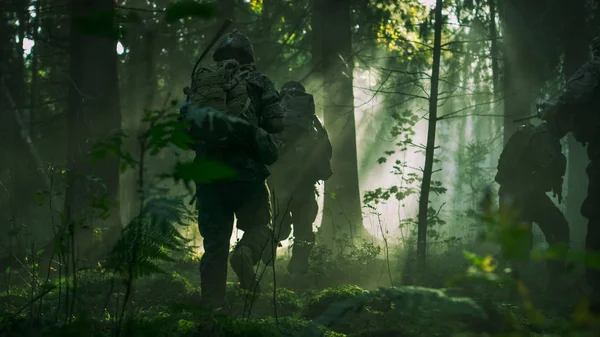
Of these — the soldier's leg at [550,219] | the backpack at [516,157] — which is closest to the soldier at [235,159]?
the backpack at [516,157]

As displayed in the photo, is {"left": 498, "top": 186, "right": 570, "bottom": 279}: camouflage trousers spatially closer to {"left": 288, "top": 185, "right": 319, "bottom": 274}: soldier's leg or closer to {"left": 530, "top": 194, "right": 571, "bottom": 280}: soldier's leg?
{"left": 530, "top": 194, "right": 571, "bottom": 280}: soldier's leg

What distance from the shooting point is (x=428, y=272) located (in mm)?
8508

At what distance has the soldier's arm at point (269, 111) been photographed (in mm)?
5820

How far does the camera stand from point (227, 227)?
5.81 metres

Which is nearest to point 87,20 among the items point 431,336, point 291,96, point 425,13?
point 431,336

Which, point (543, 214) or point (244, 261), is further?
point (543, 214)

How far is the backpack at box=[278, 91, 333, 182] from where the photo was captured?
8.55 meters

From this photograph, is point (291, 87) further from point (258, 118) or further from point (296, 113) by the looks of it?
point (258, 118)

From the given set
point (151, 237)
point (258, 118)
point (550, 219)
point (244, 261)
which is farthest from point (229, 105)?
point (550, 219)

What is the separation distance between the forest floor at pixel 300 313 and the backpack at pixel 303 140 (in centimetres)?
150

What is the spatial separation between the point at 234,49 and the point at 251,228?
5.59 feet

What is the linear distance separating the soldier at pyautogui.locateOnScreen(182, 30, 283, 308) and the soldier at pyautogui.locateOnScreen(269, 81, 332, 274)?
261cm

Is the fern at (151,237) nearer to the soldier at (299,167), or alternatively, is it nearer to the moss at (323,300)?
the moss at (323,300)

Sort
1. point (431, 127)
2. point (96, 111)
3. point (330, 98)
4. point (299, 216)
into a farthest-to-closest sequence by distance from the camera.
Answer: point (330, 98) → point (96, 111) → point (299, 216) → point (431, 127)
